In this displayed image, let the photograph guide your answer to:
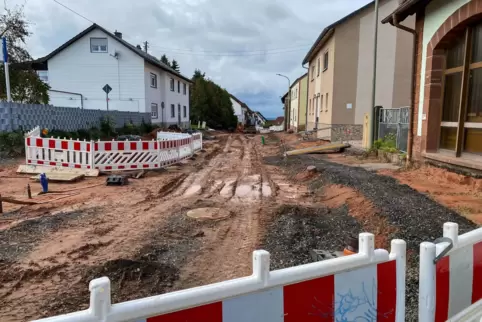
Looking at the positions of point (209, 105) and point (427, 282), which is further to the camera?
point (209, 105)

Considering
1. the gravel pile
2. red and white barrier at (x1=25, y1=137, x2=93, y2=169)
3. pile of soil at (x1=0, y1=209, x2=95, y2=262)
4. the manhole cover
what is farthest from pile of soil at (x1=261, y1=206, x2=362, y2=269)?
red and white barrier at (x1=25, y1=137, x2=93, y2=169)

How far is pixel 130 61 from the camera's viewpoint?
28.8 metres

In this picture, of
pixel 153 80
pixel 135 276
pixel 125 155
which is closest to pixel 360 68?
pixel 125 155

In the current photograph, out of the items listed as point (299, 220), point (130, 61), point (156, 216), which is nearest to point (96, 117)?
point (130, 61)

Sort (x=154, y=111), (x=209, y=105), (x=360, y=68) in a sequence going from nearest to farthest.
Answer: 1. (x=360, y=68)
2. (x=154, y=111)
3. (x=209, y=105)

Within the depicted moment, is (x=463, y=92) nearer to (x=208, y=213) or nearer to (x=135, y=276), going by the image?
(x=208, y=213)

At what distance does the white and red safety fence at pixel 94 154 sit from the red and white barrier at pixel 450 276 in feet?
35.5

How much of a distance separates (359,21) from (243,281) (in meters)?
23.2

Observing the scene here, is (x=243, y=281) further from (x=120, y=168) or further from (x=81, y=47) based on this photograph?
(x=81, y=47)

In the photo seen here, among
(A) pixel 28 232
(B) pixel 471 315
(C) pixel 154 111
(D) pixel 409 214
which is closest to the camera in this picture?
(B) pixel 471 315

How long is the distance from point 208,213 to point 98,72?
25863mm

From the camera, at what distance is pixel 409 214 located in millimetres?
5930

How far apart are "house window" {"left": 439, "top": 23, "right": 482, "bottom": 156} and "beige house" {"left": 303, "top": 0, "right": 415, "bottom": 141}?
13025mm

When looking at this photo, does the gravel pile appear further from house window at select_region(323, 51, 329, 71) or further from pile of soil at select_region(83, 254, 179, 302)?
house window at select_region(323, 51, 329, 71)
